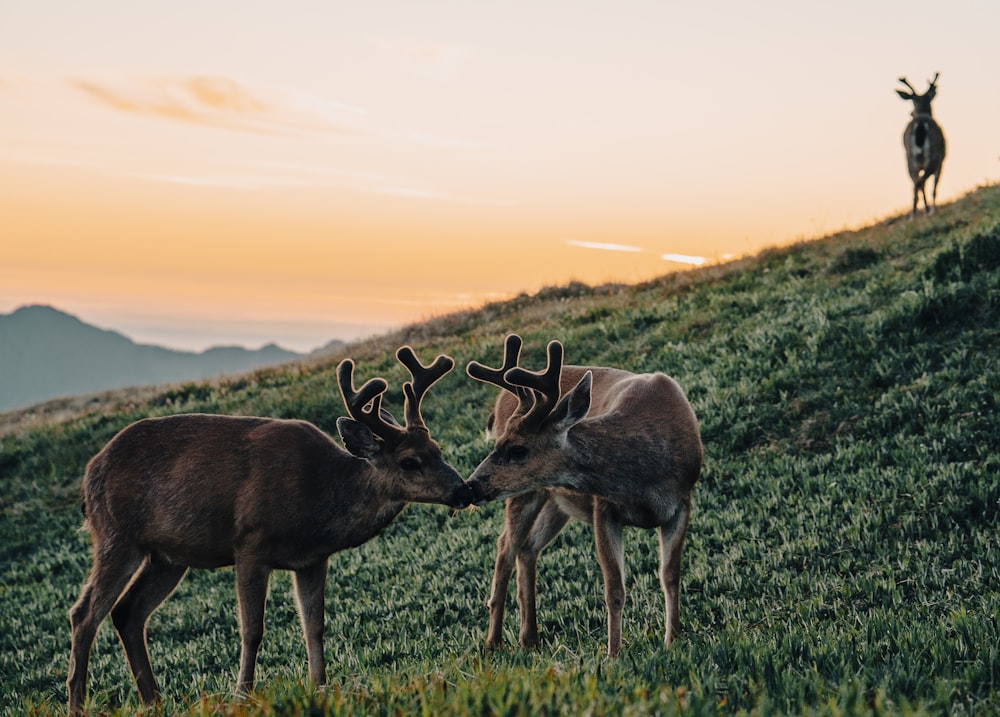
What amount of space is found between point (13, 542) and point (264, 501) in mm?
11647

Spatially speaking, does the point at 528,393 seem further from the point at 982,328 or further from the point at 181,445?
the point at 982,328

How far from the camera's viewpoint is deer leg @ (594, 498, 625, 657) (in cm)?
702

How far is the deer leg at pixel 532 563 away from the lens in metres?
7.91

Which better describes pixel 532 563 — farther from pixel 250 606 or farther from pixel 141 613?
pixel 141 613

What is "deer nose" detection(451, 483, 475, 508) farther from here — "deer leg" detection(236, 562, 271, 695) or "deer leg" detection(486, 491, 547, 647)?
"deer leg" detection(236, 562, 271, 695)

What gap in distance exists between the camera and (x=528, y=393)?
23.8ft

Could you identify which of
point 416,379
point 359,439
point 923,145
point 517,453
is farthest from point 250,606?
point 923,145

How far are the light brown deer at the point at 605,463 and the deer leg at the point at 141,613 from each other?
265 cm

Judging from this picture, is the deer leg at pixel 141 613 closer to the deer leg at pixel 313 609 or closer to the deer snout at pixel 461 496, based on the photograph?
the deer leg at pixel 313 609

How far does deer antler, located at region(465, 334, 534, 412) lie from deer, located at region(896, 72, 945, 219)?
22.5 metres

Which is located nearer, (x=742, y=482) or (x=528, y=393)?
(x=528, y=393)

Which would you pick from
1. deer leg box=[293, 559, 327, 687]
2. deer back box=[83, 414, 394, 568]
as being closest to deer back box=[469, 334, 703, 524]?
deer back box=[83, 414, 394, 568]

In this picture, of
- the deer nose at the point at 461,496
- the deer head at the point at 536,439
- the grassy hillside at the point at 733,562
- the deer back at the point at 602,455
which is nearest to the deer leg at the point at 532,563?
the grassy hillside at the point at 733,562

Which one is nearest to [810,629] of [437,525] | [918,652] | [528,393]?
[918,652]
